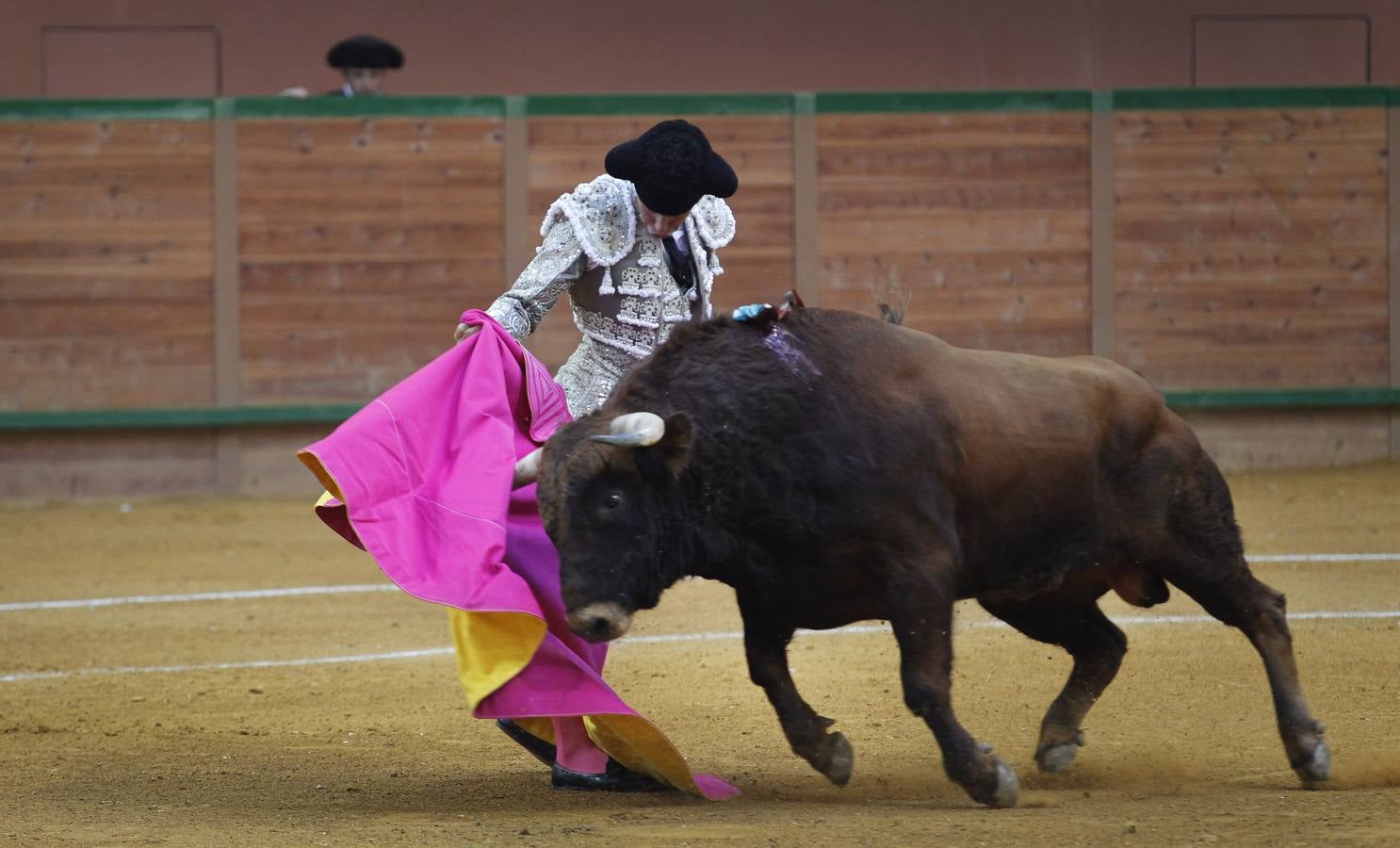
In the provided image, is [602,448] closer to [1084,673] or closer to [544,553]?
[544,553]

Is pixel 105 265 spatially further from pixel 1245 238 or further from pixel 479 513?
pixel 479 513

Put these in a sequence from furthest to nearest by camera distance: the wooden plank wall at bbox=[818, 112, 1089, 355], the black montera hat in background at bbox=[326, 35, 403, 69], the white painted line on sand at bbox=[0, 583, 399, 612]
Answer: the black montera hat in background at bbox=[326, 35, 403, 69] < the wooden plank wall at bbox=[818, 112, 1089, 355] < the white painted line on sand at bbox=[0, 583, 399, 612]

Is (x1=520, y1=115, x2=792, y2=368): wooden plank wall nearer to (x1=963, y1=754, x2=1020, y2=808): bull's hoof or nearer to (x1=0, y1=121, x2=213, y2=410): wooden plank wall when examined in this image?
(x1=0, y1=121, x2=213, y2=410): wooden plank wall

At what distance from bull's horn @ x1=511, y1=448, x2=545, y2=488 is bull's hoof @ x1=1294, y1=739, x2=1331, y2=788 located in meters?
1.75

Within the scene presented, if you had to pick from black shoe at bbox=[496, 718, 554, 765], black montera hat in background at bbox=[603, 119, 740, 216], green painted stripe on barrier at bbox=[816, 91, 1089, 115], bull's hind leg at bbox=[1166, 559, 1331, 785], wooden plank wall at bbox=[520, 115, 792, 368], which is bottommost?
black shoe at bbox=[496, 718, 554, 765]

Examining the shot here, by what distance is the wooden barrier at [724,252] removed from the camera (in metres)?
10.0

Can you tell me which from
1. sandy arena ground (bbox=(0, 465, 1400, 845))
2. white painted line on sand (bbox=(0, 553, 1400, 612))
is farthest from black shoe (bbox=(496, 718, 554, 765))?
white painted line on sand (bbox=(0, 553, 1400, 612))

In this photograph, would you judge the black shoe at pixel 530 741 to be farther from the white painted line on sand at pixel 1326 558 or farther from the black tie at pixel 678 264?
the white painted line on sand at pixel 1326 558

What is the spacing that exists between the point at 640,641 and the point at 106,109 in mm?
5107

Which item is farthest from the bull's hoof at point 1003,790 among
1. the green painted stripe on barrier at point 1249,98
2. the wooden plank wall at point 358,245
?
the green painted stripe on barrier at point 1249,98

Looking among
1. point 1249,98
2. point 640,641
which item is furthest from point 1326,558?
point 1249,98

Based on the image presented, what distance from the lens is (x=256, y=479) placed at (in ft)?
33.6

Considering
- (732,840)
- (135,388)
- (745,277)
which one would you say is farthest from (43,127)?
(732,840)

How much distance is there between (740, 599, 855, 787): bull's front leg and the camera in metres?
4.09
